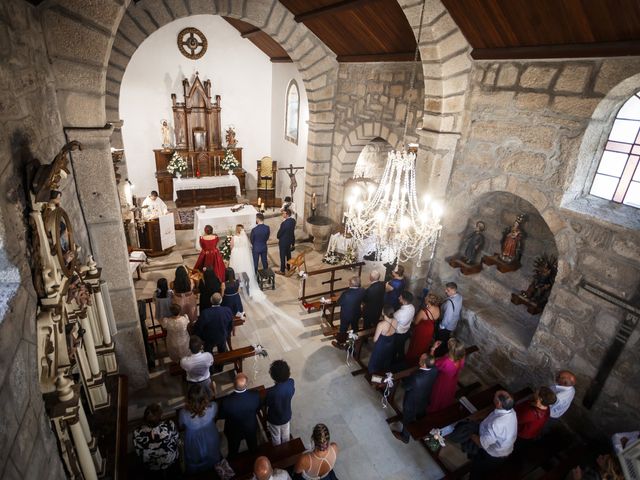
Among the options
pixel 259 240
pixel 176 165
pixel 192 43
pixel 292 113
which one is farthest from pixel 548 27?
pixel 192 43

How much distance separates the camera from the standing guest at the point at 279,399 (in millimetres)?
3906

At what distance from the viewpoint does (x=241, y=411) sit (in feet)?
12.6

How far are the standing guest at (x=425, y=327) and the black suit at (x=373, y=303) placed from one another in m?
0.80

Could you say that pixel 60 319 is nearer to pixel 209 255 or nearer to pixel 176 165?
pixel 209 255

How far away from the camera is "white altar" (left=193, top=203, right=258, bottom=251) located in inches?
379

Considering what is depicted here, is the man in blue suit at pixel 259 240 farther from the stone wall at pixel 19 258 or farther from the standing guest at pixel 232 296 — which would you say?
the stone wall at pixel 19 258

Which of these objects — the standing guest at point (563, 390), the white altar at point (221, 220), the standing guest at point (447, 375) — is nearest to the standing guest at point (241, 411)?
the standing guest at point (447, 375)

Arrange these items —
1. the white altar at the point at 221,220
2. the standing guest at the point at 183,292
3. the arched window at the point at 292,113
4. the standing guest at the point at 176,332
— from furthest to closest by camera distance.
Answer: the arched window at the point at 292,113 → the white altar at the point at 221,220 → the standing guest at the point at 183,292 → the standing guest at the point at 176,332

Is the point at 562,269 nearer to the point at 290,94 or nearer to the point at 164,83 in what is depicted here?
the point at 290,94

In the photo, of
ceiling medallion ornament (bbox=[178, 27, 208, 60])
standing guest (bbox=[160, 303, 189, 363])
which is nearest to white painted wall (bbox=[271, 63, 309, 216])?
ceiling medallion ornament (bbox=[178, 27, 208, 60])

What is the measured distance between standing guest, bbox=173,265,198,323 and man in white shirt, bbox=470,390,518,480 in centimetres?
407

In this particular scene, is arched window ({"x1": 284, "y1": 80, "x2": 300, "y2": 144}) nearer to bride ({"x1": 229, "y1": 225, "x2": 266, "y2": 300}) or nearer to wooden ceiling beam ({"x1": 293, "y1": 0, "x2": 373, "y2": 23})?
wooden ceiling beam ({"x1": 293, "y1": 0, "x2": 373, "y2": 23})

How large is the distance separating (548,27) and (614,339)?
11.2ft

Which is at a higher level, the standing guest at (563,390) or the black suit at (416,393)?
the standing guest at (563,390)
